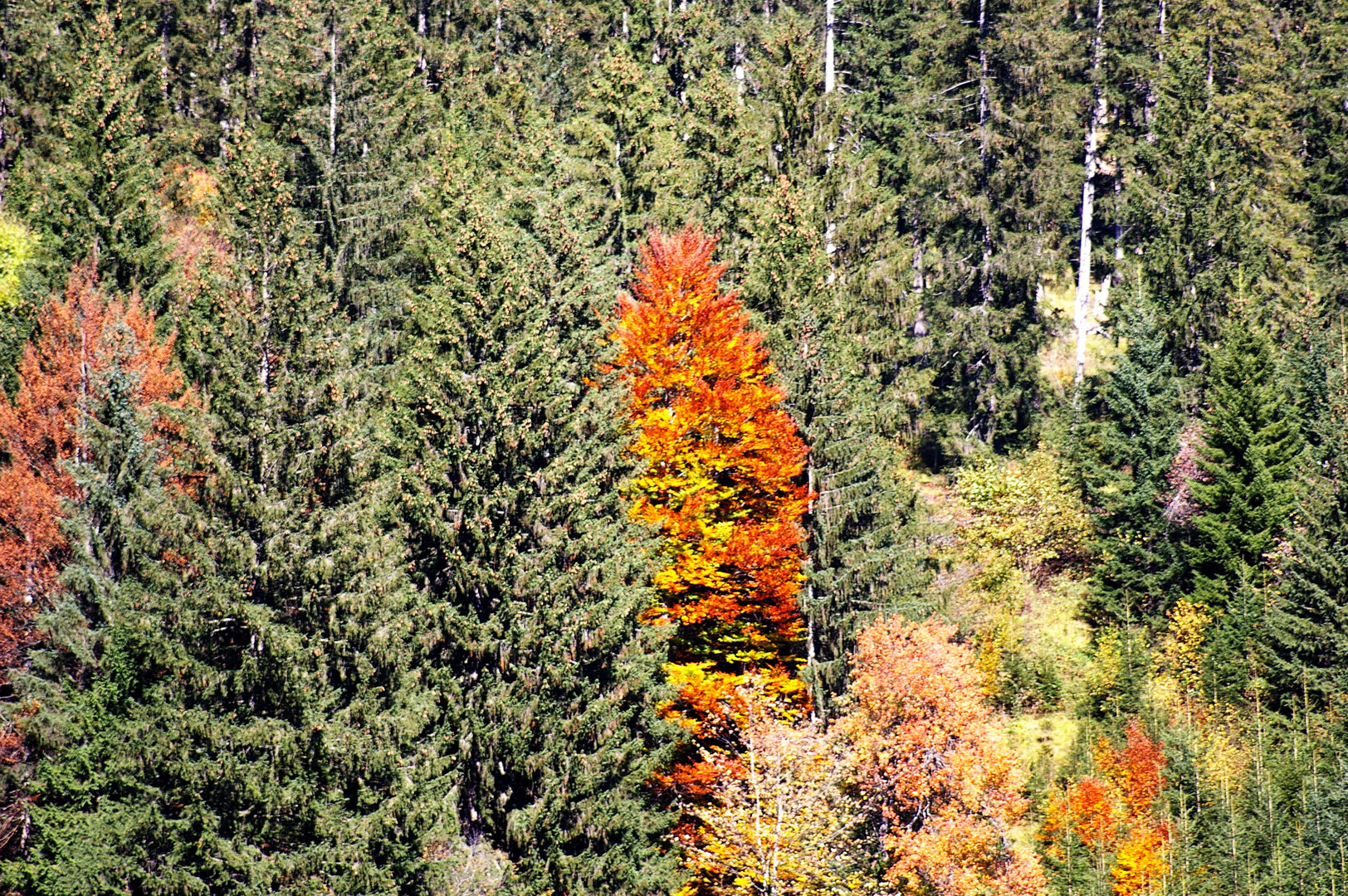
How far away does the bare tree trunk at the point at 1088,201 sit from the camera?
176 ft

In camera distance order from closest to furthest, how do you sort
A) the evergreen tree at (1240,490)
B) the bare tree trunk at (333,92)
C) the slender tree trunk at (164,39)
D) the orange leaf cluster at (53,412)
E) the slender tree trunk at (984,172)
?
the orange leaf cluster at (53,412)
the bare tree trunk at (333,92)
the evergreen tree at (1240,490)
the slender tree trunk at (164,39)
the slender tree trunk at (984,172)

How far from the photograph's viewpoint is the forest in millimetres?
24312

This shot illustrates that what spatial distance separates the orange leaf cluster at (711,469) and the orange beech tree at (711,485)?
0.10 feet

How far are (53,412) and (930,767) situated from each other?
79.3 ft

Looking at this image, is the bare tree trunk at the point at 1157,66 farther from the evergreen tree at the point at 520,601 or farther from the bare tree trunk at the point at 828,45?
the evergreen tree at the point at 520,601

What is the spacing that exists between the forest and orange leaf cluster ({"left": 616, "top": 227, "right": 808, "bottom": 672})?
14 centimetres

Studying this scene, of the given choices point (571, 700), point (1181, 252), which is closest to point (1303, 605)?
point (1181, 252)

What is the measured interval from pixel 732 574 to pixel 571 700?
24.8 feet

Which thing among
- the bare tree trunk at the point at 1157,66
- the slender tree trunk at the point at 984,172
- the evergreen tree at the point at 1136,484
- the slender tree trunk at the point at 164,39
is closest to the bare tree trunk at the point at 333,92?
the slender tree trunk at the point at 164,39

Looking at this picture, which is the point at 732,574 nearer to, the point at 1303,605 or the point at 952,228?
the point at 1303,605

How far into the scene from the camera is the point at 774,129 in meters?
44.1

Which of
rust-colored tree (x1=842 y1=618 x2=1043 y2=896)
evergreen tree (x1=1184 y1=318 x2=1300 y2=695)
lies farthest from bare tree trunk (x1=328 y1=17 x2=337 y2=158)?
evergreen tree (x1=1184 y1=318 x2=1300 y2=695)

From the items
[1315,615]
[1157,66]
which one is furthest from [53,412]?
[1157,66]

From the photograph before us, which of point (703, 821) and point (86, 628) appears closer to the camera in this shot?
point (86, 628)
